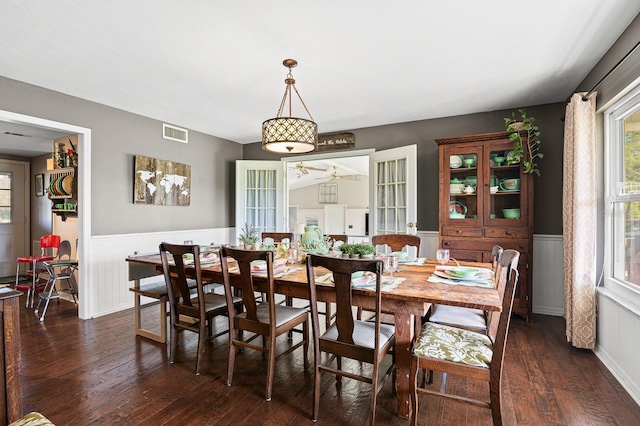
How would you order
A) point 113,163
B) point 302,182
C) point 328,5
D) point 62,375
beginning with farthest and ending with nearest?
point 302,182
point 113,163
point 62,375
point 328,5

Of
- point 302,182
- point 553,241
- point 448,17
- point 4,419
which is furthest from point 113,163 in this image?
point 302,182

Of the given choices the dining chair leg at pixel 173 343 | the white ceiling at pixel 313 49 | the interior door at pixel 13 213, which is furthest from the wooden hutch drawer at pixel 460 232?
the interior door at pixel 13 213

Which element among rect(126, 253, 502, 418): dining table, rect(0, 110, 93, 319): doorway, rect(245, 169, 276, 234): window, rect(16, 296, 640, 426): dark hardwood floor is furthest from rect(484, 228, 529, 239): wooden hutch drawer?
rect(0, 110, 93, 319): doorway

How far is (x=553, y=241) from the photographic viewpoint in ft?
12.3

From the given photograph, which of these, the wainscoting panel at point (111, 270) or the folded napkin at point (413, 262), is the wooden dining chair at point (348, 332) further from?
the wainscoting panel at point (111, 270)

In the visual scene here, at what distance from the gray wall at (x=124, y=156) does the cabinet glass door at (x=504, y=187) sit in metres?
3.98

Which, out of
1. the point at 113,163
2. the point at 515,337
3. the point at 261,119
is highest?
the point at 261,119

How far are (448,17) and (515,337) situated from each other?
282 cm

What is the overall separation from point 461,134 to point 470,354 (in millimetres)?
3197

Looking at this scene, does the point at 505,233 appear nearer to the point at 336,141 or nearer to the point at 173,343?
the point at 336,141

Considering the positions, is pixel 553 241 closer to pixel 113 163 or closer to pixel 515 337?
pixel 515 337

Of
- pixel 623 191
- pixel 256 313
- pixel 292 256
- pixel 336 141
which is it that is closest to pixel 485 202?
pixel 623 191

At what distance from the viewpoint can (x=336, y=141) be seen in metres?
4.97

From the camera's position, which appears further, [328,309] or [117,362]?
[328,309]
